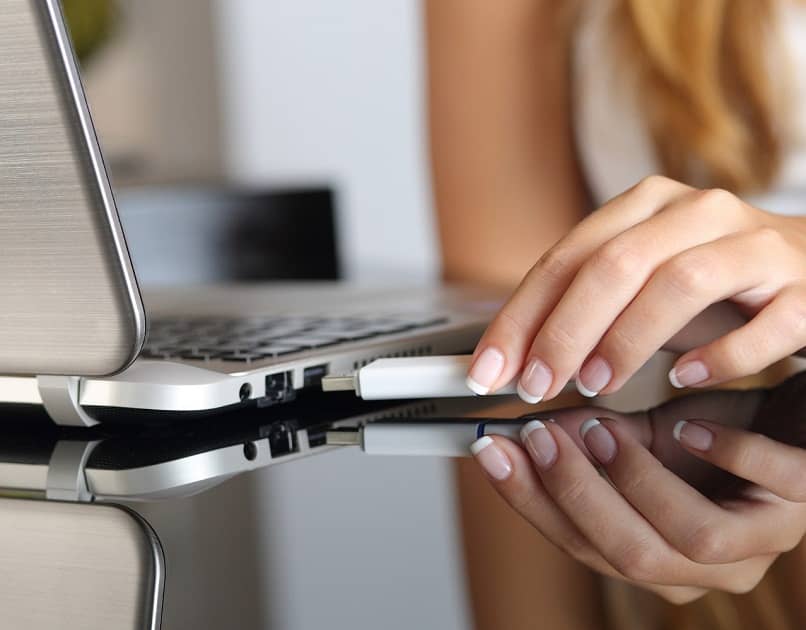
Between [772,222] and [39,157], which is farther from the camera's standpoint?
[772,222]

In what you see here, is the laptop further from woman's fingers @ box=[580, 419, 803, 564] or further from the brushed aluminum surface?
woman's fingers @ box=[580, 419, 803, 564]

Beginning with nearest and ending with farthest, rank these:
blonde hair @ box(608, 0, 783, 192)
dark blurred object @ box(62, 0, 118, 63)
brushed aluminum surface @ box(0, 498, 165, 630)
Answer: brushed aluminum surface @ box(0, 498, 165, 630) → blonde hair @ box(608, 0, 783, 192) → dark blurred object @ box(62, 0, 118, 63)

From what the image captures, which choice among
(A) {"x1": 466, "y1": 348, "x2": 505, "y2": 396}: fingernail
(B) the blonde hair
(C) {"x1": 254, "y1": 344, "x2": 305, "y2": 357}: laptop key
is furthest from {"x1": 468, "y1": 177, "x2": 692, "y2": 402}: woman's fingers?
(B) the blonde hair

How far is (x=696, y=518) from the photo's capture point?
1.08 feet

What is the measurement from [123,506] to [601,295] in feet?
0.76

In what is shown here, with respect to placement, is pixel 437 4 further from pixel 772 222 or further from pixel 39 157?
pixel 39 157

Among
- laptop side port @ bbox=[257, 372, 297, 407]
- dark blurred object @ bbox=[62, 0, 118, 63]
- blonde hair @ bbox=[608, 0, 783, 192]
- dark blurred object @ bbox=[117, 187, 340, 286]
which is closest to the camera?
laptop side port @ bbox=[257, 372, 297, 407]

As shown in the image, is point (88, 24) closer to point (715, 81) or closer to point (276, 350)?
point (715, 81)

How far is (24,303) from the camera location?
1.48 ft

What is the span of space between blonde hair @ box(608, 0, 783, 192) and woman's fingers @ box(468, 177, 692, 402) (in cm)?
79

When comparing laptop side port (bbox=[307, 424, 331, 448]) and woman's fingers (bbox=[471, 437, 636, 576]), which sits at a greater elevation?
laptop side port (bbox=[307, 424, 331, 448])

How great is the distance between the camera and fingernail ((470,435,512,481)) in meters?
0.40

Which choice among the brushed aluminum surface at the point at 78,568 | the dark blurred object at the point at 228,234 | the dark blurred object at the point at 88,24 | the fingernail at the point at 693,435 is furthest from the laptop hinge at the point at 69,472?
the dark blurred object at the point at 88,24

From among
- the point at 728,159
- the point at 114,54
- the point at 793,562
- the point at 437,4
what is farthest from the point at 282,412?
the point at 114,54
